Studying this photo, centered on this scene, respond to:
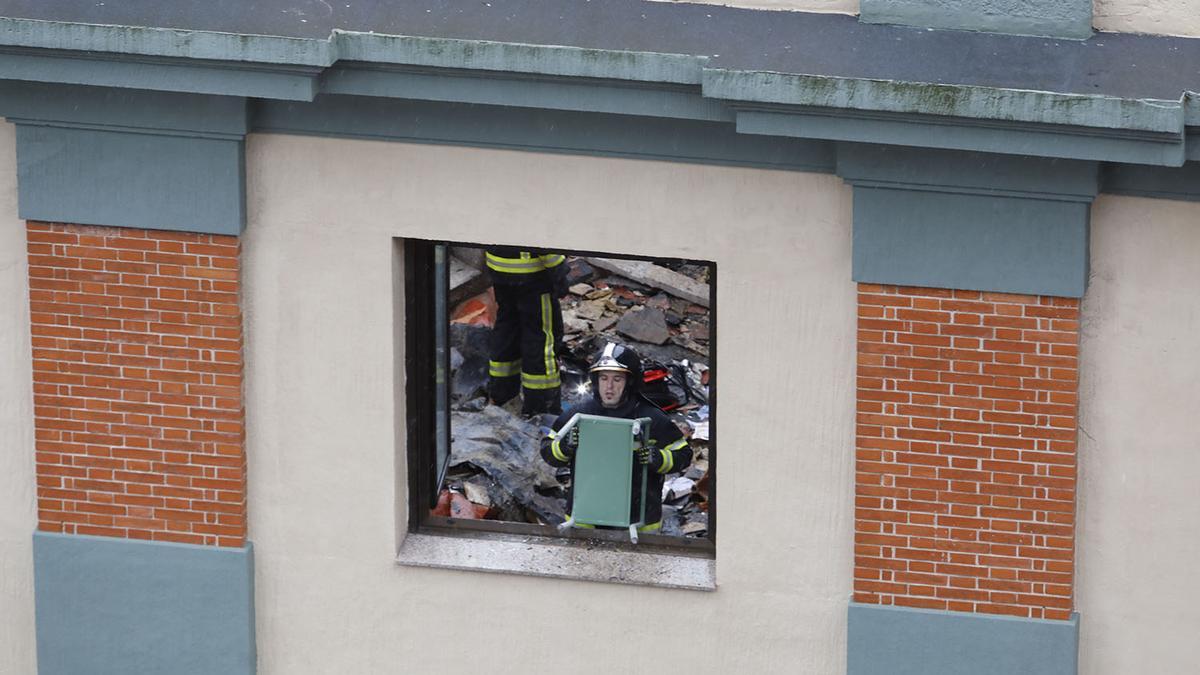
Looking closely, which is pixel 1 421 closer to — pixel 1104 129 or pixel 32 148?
pixel 32 148

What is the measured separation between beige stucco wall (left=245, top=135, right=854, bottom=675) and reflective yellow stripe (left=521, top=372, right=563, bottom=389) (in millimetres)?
4206

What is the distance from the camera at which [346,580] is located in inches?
384

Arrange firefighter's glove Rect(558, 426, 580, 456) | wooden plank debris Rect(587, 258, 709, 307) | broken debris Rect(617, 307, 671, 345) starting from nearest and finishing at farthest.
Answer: firefighter's glove Rect(558, 426, 580, 456) → broken debris Rect(617, 307, 671, 345) → wooden plank debris Rect(587, 258, 709, 307)

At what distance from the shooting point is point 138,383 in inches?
377

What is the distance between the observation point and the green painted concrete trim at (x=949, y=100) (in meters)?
7.88

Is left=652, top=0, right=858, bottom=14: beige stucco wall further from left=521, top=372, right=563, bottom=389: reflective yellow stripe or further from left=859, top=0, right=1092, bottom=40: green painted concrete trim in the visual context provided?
left=521, top=372, right=563, bottom=389: reflective yellow stripe

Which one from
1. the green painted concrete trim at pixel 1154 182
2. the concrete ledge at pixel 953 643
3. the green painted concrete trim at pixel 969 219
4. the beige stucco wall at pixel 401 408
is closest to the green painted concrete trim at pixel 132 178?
the beige stucco wall at pixel 401 408

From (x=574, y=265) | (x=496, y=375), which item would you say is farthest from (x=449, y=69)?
(x=574, y=265)

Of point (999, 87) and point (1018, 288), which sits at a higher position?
point (999, 87)

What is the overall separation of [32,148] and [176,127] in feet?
2.42

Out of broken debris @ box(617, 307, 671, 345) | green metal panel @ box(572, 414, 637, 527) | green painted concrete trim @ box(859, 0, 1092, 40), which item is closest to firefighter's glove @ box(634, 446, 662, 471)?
green metal panel @ box(572, 414, 637, 527)

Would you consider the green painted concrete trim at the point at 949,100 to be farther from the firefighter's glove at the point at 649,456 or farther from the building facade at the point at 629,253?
the firefighter's glove at the point at 649,456

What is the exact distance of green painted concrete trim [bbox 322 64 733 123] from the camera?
8.51 m

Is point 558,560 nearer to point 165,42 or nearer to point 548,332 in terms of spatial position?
point 165,42
